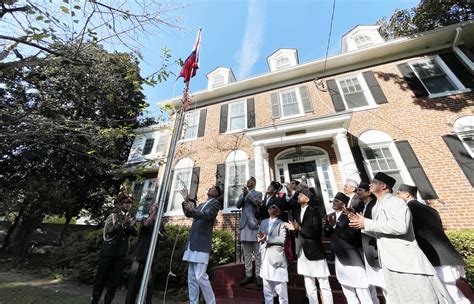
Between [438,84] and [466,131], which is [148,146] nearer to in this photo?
[438,84]

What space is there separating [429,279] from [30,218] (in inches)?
594

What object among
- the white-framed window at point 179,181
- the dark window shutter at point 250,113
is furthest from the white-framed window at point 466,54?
the white-framed window at point 179,181

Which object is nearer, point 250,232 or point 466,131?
point 250,232

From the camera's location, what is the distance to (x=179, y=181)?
923 cm

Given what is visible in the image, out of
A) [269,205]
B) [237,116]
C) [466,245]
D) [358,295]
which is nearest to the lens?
[358,295]

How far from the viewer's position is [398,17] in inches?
467

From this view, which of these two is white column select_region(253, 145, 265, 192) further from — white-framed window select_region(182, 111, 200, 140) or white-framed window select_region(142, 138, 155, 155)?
white-framed window select_region(142, 138, 155, 155)

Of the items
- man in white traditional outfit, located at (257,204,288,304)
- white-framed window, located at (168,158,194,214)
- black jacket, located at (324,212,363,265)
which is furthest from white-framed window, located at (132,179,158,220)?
black jacket, located at (324,212,363,265)

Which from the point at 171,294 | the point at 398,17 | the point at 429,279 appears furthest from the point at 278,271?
the point at 398,17

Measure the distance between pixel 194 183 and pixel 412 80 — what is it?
906cm

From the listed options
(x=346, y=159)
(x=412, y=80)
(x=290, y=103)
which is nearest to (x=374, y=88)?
(x=412, y=80)

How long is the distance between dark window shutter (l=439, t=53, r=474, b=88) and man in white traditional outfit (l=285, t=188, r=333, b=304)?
7667 mm

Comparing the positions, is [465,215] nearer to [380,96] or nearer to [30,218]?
[380,96]

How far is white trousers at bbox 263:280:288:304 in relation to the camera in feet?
10.7
